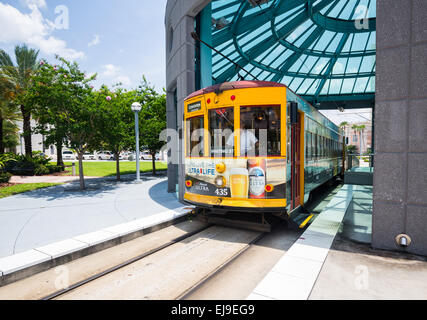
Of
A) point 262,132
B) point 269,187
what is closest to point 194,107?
point 262,132

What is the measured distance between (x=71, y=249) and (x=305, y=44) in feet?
58.9

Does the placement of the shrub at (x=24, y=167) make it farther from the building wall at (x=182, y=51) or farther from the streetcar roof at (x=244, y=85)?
the streetcar roof at (x=244, y=85)

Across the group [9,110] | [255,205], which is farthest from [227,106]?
Answer: [9,110]

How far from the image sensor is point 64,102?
1072 centimetres

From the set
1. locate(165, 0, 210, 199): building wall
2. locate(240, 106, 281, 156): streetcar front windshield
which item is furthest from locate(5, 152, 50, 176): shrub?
locate(240, 106, 281, 156): streetcar front windshield

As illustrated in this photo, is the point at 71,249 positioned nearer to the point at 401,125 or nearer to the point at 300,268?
the point at 300,268

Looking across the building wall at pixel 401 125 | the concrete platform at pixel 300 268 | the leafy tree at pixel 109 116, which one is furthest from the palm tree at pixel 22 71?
the building wall at pixel 401 125

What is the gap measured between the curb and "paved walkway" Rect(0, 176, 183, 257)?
16.0 inches

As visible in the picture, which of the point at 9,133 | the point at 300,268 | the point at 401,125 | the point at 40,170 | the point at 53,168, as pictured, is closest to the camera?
the point at 300,268

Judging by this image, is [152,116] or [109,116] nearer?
[109,116]

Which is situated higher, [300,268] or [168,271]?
[300,268]

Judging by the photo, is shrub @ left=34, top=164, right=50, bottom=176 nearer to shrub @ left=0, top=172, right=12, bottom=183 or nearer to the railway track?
shrub @ left=0, top=172, right=12, bottom=183

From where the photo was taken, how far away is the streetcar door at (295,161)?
226 inches

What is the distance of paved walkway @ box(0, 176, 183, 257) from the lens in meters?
5.57
